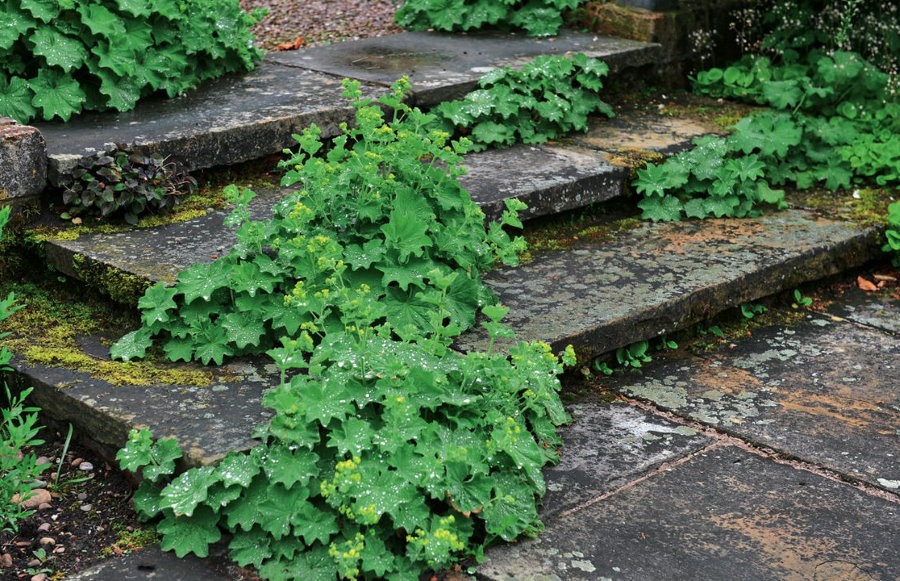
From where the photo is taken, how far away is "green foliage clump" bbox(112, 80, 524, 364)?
3.24 metres

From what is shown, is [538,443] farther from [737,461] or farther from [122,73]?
[122,73]

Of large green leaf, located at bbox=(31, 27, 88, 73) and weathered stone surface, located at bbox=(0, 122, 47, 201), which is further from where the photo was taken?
large green leaf, located at bbox=(31, 27, 88, 73)

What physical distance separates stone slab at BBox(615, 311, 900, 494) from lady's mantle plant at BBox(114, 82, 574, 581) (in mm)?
578

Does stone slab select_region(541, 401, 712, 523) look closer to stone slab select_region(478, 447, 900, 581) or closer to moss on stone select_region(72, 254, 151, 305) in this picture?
stone slab select_region(478, 447, 900, 581)

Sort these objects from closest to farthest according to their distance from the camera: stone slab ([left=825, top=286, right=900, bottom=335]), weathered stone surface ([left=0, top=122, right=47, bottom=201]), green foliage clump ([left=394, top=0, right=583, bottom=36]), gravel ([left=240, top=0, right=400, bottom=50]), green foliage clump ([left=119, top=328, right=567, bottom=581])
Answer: green foliage clump ([left=119, top=328, right=567, bottom=581]) → weathered stone surface ([left=0, top=122, right=47, bottom=201]) → stone slab ([left=825, top=286, right=900, bottom=335]) → green foliage clump ([left=394, top=0, right=583, bottom=36]) → gravel ([left=240, top=0, right=400, bottom=50])

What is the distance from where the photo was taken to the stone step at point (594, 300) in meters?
3.01

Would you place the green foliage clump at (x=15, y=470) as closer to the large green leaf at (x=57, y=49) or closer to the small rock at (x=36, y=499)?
the small rock at (x=36, y=499)

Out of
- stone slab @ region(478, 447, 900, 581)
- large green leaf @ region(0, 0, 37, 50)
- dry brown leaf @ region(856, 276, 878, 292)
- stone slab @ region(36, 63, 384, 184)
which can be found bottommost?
stone slab @ region(478, 447, 900, 581)

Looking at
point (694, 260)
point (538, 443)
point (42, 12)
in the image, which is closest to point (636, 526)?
point (538, 443)

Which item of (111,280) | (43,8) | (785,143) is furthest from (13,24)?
(785,143)

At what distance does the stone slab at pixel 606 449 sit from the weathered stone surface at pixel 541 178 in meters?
1.02

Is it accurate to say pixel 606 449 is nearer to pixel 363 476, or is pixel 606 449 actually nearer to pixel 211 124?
pixel 363 476

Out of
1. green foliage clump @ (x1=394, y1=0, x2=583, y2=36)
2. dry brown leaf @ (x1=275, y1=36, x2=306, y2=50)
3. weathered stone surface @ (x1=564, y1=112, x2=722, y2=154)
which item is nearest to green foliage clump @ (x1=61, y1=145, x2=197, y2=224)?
weathered stone surface @ (x1=564, y1=112, x2=722, y2=154)

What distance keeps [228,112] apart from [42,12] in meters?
0.78
